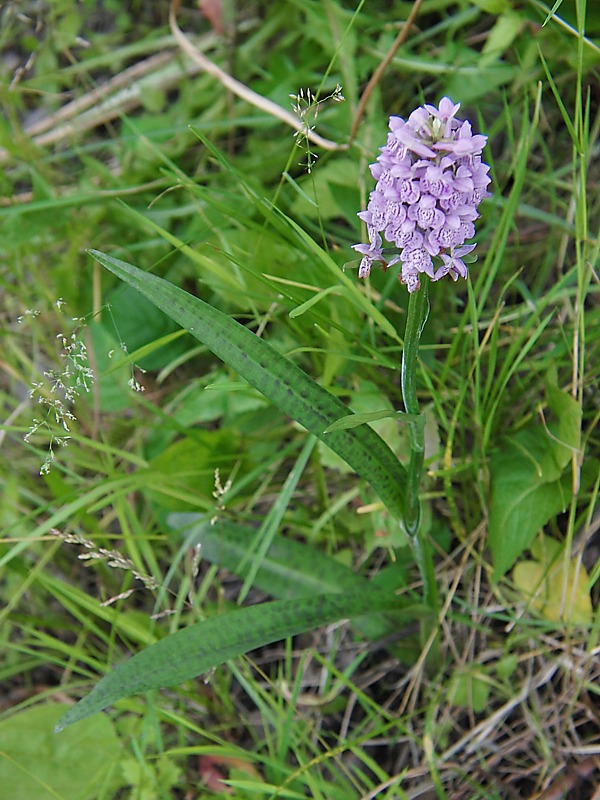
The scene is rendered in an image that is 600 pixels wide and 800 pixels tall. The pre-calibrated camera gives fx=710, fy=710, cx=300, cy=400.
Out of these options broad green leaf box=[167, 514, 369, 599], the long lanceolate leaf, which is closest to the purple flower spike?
the long lanceolate leaf

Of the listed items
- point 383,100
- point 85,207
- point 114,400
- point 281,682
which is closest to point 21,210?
point 85,207

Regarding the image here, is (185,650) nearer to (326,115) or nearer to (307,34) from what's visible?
(326,115)

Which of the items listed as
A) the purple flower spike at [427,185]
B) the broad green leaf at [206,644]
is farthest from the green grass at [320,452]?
the purple flower spike at [427,185]

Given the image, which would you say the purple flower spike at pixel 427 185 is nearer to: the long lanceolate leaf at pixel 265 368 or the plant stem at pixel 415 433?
the plant stem at pixel 415 433

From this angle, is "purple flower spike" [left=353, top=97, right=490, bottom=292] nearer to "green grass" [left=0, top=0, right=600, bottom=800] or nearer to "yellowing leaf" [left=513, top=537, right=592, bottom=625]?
"green grass" [left=0, top=0, right=600, bottom=800]

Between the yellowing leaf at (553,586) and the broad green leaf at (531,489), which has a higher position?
the broad green leaf at (531,489)

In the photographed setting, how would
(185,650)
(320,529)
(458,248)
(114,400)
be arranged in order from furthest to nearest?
1. (114,400)
2. (320,529)
3. (185,650)
4. (458,248)
